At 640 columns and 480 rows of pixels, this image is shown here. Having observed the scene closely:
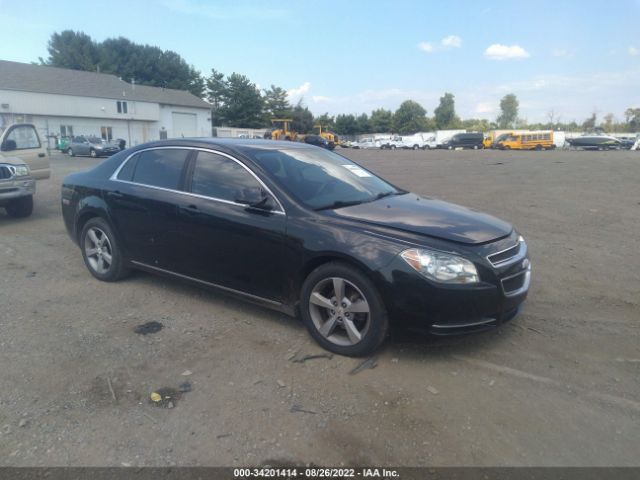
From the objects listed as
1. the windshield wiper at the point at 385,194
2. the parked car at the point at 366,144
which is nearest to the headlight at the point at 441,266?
the windshield wiper at the point at 385,194

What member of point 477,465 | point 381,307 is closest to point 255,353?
point 381,307

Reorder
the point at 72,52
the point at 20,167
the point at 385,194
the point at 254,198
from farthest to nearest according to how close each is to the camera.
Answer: the point at 72,52
the point at 20,167
the point at 385,194
the point at 254,198

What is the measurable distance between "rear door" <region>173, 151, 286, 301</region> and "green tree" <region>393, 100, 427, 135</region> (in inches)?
3644

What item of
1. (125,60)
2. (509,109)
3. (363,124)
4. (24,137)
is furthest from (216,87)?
(509,109)

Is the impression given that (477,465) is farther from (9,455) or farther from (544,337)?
(9,455)

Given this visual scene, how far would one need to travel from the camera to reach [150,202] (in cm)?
470

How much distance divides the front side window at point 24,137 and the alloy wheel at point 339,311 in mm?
9298

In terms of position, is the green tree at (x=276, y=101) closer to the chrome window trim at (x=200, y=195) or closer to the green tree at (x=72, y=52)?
the green tree at (x=72, y=52)

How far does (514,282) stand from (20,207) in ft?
28.9

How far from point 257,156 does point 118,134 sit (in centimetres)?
5674

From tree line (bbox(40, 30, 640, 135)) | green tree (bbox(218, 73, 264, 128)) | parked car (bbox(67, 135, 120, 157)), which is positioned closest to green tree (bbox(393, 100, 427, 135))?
tree line (bbox(40, 30, 640, 135))

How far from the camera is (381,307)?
3.45 meters

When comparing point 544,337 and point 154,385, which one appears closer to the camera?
point 154,385

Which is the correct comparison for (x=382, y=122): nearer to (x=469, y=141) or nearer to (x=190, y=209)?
(x=469, y=141)
